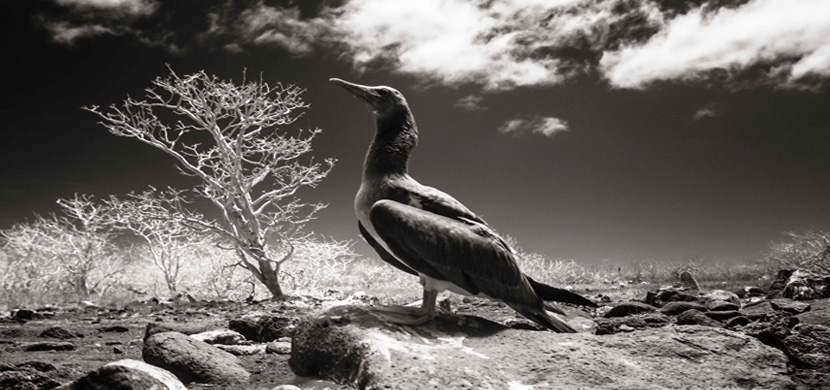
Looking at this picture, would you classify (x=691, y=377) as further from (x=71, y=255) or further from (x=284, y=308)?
(x=71, y=255)

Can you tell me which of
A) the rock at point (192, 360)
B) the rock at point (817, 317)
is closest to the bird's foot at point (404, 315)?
the rock at point (192, 360)

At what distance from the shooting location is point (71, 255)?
20.4 metres

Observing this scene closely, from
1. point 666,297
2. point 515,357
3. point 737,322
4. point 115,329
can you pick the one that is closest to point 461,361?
point 515,357

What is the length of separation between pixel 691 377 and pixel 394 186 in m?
2.67

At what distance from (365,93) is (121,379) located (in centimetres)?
298

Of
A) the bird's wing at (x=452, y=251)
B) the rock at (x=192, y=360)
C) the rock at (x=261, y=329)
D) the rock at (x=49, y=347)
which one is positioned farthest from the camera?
the rock at (x=261, y=329)

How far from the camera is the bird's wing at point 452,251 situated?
3.91 meters

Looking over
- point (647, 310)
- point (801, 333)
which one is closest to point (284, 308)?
point (647, 310)

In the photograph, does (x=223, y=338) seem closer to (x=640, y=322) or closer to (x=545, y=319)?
(x=545, y=319)

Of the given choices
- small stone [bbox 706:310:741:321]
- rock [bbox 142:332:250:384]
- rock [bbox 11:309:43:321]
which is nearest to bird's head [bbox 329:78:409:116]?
rock [bbox 142:332:250:384]

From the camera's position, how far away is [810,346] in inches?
153

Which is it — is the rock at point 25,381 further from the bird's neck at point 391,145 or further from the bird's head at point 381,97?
the bird's head at point 381,97

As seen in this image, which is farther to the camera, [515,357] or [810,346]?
[810,346]

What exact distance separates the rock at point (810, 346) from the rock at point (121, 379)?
4.66 m
